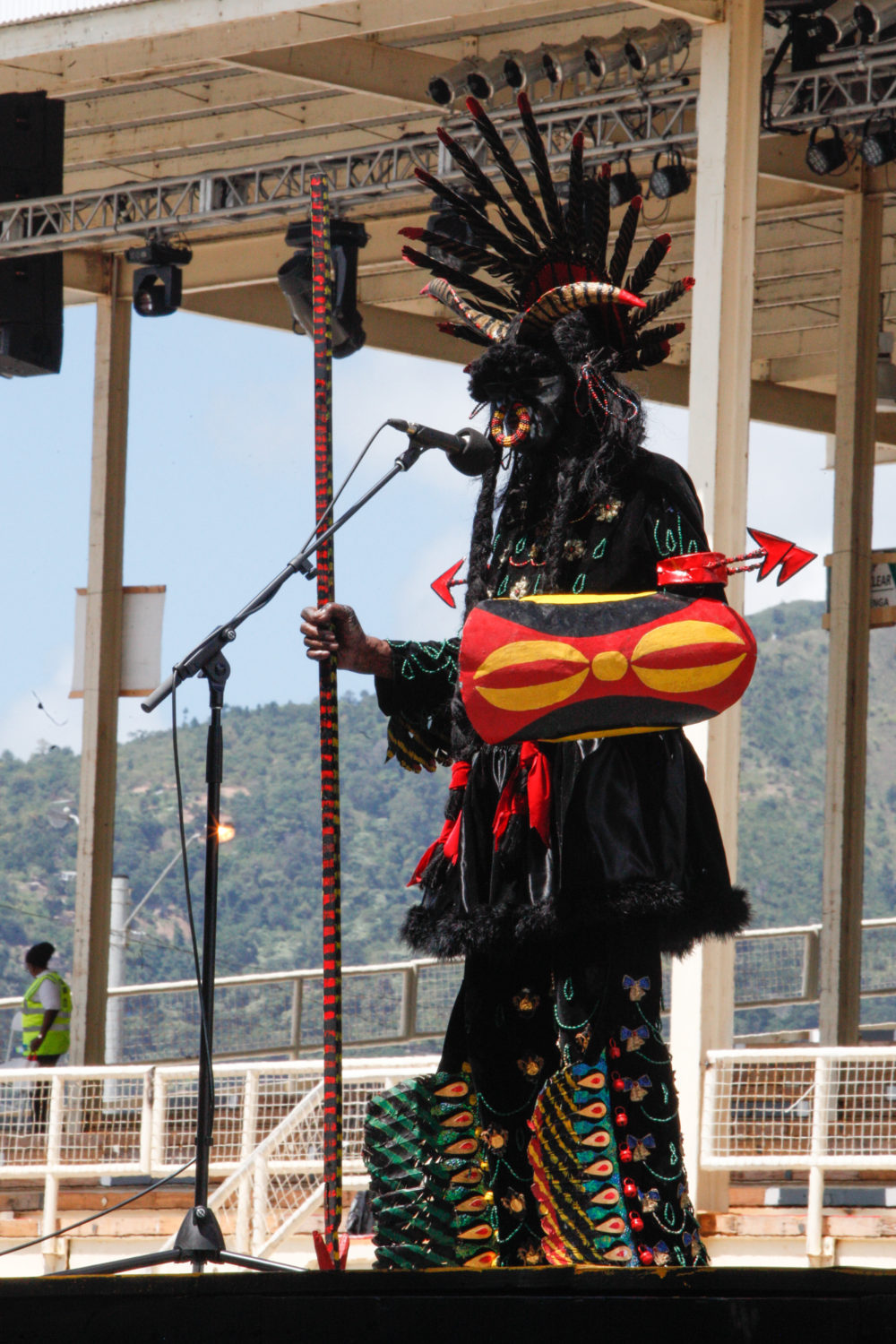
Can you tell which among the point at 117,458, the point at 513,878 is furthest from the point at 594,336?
the point at 117,458

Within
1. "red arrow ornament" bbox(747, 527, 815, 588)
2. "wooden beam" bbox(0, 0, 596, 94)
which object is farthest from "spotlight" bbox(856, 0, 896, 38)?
"red arrow ornament" bbox(747, 527, 815, 588)

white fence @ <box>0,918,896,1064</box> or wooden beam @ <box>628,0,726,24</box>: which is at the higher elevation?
wooden beam @ <box>628,0,726,24</box>

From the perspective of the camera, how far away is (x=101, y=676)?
34.8ft

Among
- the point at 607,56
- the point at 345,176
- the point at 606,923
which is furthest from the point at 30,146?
the point at 606,923

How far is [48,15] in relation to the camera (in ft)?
21.9

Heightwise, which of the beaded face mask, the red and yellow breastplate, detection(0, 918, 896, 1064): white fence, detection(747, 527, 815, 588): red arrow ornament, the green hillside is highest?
the beaded face mask

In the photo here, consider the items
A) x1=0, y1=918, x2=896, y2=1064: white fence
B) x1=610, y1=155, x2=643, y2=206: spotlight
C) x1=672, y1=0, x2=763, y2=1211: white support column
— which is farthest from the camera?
x1=0, y1=918, x2=896, y2=1064: white fence

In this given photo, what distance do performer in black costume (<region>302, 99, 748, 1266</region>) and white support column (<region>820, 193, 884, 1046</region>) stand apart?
6453 mm

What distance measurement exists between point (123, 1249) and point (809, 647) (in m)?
58.0

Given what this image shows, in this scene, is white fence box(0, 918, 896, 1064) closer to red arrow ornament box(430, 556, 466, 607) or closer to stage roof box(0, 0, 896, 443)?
stage roof box(0, 0, 896, 443)


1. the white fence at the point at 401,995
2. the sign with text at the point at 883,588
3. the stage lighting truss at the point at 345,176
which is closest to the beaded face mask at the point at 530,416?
the stage lighting truss at the point at 345,176

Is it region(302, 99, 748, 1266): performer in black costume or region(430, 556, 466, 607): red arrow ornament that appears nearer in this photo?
region(302, 99, 748, 1266): performer in black costume

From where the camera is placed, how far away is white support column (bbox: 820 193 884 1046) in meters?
8.95

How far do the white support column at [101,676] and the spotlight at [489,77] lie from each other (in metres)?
3.59
